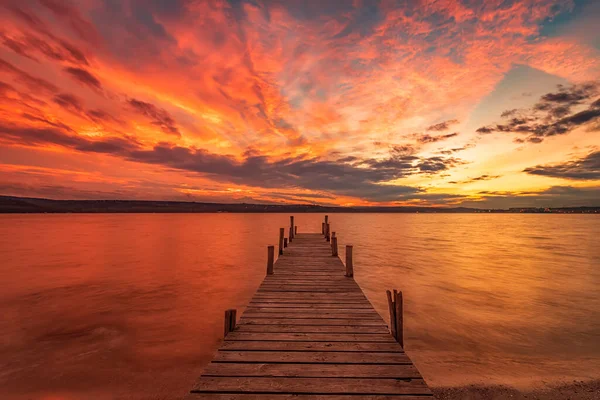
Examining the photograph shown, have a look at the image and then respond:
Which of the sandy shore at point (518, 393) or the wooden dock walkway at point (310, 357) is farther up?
the wooden dock walkway at point (310, 357)

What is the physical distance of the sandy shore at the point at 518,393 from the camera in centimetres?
680

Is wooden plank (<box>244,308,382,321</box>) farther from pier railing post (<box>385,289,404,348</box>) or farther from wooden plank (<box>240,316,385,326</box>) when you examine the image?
pier railing post (<box>385,289,404,348</box>)

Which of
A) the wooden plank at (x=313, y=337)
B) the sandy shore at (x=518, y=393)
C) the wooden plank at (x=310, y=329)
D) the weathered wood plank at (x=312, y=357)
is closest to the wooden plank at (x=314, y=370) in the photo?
the weathered wood plank at (x=312, y=357)

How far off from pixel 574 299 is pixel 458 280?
5.69 metres

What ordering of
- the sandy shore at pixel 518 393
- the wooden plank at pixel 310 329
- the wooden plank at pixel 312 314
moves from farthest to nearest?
the wooden plank at pixel 312 314 < the sandy shore at pixel 518 393 < the wooden plank at pixel 310 329

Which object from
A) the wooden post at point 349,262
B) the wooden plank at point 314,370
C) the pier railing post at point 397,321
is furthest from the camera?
the wooden post at point 349,262

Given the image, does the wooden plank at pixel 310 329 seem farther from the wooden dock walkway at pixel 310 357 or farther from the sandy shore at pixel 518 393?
the sandy shore at pixel 518 393

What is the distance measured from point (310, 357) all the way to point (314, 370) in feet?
1.38

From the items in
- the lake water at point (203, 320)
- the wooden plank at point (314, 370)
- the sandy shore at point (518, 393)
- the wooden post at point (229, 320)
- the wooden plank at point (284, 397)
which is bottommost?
the lake water at point (203, 320)

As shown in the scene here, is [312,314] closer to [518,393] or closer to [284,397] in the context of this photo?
[284,397]

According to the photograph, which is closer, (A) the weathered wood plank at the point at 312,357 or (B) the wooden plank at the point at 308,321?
(A) the weathered wood plank at the point at 312,357

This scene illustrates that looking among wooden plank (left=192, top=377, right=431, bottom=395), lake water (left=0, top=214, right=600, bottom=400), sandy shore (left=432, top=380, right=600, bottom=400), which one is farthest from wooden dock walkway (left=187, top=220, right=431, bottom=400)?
lake water (left=0, top=214, right=600, bottom=400)

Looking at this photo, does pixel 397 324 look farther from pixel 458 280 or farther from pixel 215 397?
pixel 458 280

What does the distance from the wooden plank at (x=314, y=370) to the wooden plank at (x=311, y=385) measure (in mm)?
92
